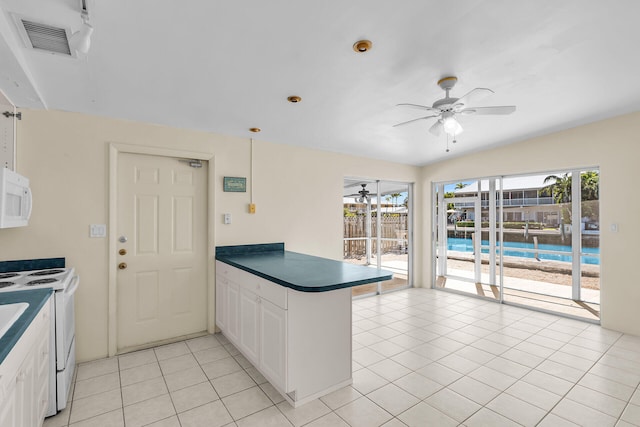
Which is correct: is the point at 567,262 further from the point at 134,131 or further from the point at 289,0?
the point at 134,131

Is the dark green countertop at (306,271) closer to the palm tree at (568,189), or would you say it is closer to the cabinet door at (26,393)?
the cabinet door at (26,393)

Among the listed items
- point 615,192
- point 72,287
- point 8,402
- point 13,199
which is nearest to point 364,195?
point 615,192

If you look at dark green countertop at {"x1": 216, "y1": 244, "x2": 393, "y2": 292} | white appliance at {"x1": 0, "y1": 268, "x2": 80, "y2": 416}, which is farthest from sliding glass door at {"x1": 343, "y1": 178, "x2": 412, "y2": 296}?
white appliance at {"x1": 0, "y1": 268, "x2": 80, "y2": 416}

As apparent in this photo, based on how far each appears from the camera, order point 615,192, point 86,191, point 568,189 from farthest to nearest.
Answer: point 568,189 → point 615,192 → point 86,191

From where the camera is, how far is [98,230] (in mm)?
2920

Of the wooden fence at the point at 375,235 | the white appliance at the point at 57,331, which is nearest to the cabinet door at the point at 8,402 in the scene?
the white appliance at the point at 57,331

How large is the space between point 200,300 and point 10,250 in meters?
1.70

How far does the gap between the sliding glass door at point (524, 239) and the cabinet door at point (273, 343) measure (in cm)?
398

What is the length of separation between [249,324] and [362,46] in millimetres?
2365

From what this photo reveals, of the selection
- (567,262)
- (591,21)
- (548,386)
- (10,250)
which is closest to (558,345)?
(548,386)

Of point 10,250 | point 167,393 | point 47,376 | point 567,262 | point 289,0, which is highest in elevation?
point 289,0

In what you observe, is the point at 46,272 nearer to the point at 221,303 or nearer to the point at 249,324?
the point at 221,303

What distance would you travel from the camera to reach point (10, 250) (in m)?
2.58

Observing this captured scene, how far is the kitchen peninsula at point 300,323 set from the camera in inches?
86.0
